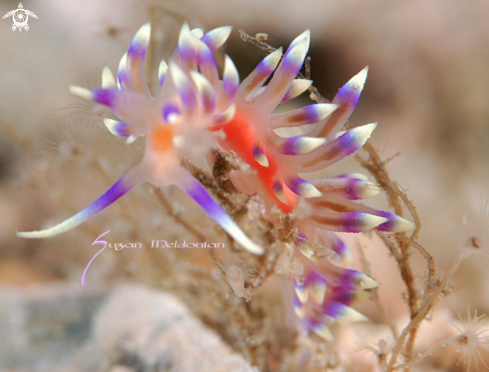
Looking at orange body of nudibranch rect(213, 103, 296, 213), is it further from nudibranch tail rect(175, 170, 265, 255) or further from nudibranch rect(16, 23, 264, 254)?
nudibranch tail rect(175, 170, 265, 255)

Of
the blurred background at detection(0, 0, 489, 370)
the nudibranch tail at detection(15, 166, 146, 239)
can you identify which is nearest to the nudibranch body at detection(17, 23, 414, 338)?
the nudibranch tail at detection(15, 166, 146, 239)

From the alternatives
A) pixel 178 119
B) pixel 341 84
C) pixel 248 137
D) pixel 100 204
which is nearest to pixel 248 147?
pixel 248 137

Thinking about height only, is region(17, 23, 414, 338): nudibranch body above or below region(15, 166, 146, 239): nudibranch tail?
above

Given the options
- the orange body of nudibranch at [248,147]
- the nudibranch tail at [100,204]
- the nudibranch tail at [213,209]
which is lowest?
the nudibranch tail at [100,204]

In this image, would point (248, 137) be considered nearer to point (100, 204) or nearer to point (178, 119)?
point (178, 119)

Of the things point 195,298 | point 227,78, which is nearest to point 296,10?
point 227,78

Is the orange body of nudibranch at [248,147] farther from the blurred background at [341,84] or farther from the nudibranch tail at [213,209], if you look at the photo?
the blurred background at [341,84]

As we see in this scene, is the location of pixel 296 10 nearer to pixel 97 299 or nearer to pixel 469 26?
pixel 469 26

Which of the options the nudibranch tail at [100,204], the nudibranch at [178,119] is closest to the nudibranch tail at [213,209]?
the nudibranch at [178,119]
